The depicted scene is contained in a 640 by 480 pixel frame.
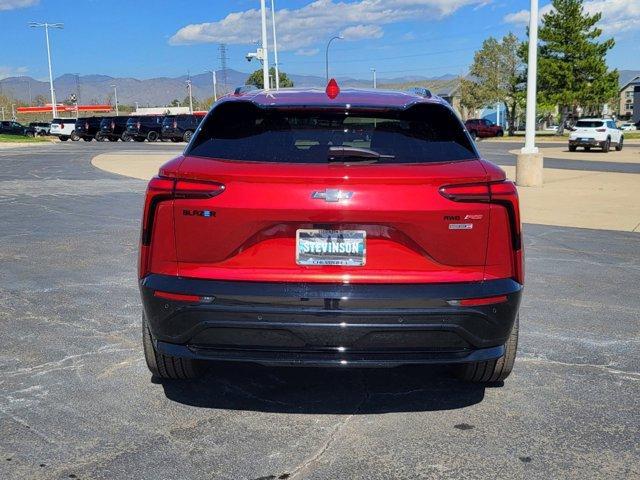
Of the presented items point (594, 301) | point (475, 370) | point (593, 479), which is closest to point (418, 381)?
point (475, 370)

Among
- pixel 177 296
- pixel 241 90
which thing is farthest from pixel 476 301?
pixel 241 90

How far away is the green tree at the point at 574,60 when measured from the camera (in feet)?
180

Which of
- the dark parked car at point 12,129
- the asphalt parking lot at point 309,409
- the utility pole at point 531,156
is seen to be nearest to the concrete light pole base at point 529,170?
the utility pole at point 531,156

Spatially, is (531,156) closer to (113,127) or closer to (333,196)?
(333,196)

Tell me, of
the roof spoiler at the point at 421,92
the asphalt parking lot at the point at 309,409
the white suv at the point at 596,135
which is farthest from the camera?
the white suv at the point at 596,135

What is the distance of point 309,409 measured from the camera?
380cm

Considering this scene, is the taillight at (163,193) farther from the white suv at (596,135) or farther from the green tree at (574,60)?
the green tree at (574,60)

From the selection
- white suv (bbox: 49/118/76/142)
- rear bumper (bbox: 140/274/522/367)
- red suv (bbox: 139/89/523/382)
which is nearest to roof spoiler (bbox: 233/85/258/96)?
red suv (bbox: 139/89/523/382)

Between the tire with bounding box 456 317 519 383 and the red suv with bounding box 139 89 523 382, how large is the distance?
0.46 meters

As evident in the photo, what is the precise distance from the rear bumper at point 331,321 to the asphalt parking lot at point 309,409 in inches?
17.2

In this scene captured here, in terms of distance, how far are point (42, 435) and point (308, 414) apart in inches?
54.1

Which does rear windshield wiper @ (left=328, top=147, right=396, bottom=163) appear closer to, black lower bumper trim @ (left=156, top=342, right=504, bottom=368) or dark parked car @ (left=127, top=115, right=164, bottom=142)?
black lower bumper trim @ (left=156, top=342, right=504, bottom=368)

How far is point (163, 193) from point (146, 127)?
47.1 meters

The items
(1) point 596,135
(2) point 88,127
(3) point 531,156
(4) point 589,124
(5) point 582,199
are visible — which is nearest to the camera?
(5) point 582,199
